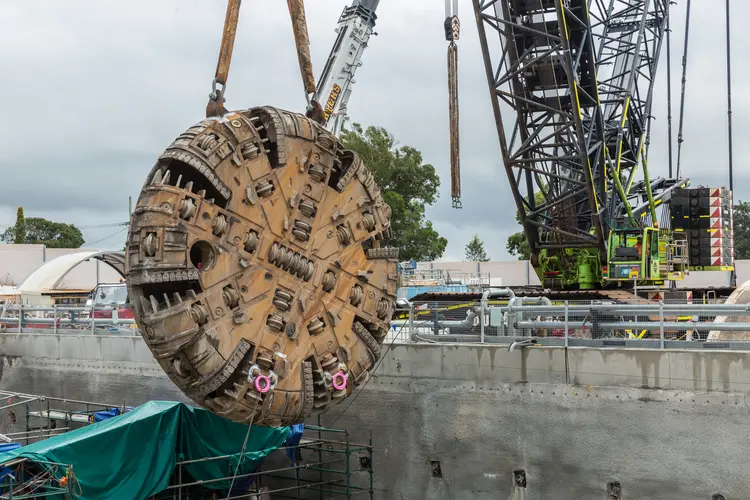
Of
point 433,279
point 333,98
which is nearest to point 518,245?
point 433,279

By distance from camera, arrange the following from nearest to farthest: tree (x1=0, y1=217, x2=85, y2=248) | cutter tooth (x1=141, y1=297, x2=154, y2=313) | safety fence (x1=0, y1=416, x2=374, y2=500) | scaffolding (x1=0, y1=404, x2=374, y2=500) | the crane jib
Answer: cutter tooth (x1=141, y1=297, x2=154, y2=313) < safety fence (x1=0, y1=416, x2=374, y2=500) < scaffolding (x1=0, y1=404, x2=374, y2=500) < the crane jib < tree (x1=0, y1=217, x2=85, y2=248)

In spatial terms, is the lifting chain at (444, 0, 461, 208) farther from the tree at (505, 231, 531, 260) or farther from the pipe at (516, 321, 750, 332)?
the tree at (505, 231, 531, 260)

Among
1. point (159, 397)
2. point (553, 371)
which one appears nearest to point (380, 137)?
point (159, 397)

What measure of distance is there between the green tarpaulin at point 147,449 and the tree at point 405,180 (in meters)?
42.8

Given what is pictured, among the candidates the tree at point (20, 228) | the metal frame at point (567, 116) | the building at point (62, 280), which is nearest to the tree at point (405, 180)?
Answer: the building at point (62, 280)

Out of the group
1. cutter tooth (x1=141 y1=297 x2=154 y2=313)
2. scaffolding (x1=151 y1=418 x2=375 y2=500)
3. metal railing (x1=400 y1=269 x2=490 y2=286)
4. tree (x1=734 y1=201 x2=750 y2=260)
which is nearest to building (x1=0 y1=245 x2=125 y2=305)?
metal railing (x1=400 y1=269 x2=490 y2=286)

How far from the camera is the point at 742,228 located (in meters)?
82.2

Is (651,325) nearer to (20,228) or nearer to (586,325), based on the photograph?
(586,325)

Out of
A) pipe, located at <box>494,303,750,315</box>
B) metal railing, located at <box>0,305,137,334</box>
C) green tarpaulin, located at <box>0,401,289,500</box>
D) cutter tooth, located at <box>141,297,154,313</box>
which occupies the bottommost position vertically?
green tarpaulin, located at <box>0,401,289,500</box>

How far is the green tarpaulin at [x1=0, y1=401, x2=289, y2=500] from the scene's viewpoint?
10.7 meters

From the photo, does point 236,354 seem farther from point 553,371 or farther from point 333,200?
point 553,371

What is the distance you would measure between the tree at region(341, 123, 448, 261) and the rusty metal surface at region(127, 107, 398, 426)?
1722 inches

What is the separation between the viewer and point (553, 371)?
40.1ft

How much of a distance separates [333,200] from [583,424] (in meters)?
5.15
